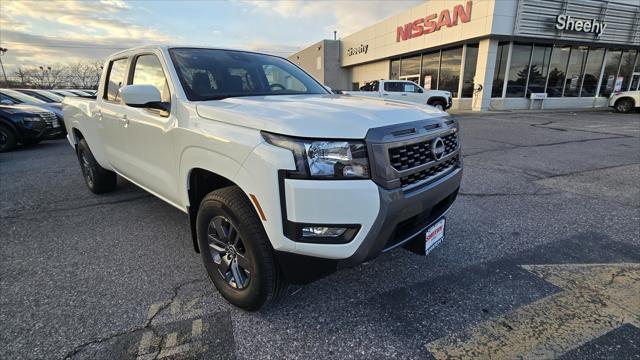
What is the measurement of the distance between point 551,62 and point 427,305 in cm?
2327

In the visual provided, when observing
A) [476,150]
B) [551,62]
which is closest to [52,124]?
[476,150]

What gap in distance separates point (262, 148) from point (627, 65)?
29774mm

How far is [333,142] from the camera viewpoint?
1805 mm

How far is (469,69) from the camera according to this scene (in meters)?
20.3

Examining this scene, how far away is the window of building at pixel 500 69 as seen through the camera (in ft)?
62.4

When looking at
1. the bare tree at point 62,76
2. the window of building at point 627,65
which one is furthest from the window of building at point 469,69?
the bare tree at point 62,76

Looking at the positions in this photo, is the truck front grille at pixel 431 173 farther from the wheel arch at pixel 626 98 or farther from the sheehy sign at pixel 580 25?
the wheel arch at pixel 626 98

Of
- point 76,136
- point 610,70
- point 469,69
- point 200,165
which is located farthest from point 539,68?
point 200,165

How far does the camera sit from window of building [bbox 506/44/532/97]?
63.3ft

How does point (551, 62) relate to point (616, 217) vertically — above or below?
above

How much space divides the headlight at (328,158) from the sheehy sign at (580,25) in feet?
72.2

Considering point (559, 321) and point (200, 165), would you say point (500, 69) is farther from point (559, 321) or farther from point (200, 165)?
point (200, 165)

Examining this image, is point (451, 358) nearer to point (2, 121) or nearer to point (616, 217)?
point (616, 217)

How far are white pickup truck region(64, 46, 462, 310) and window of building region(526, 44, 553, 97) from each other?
21.5m
